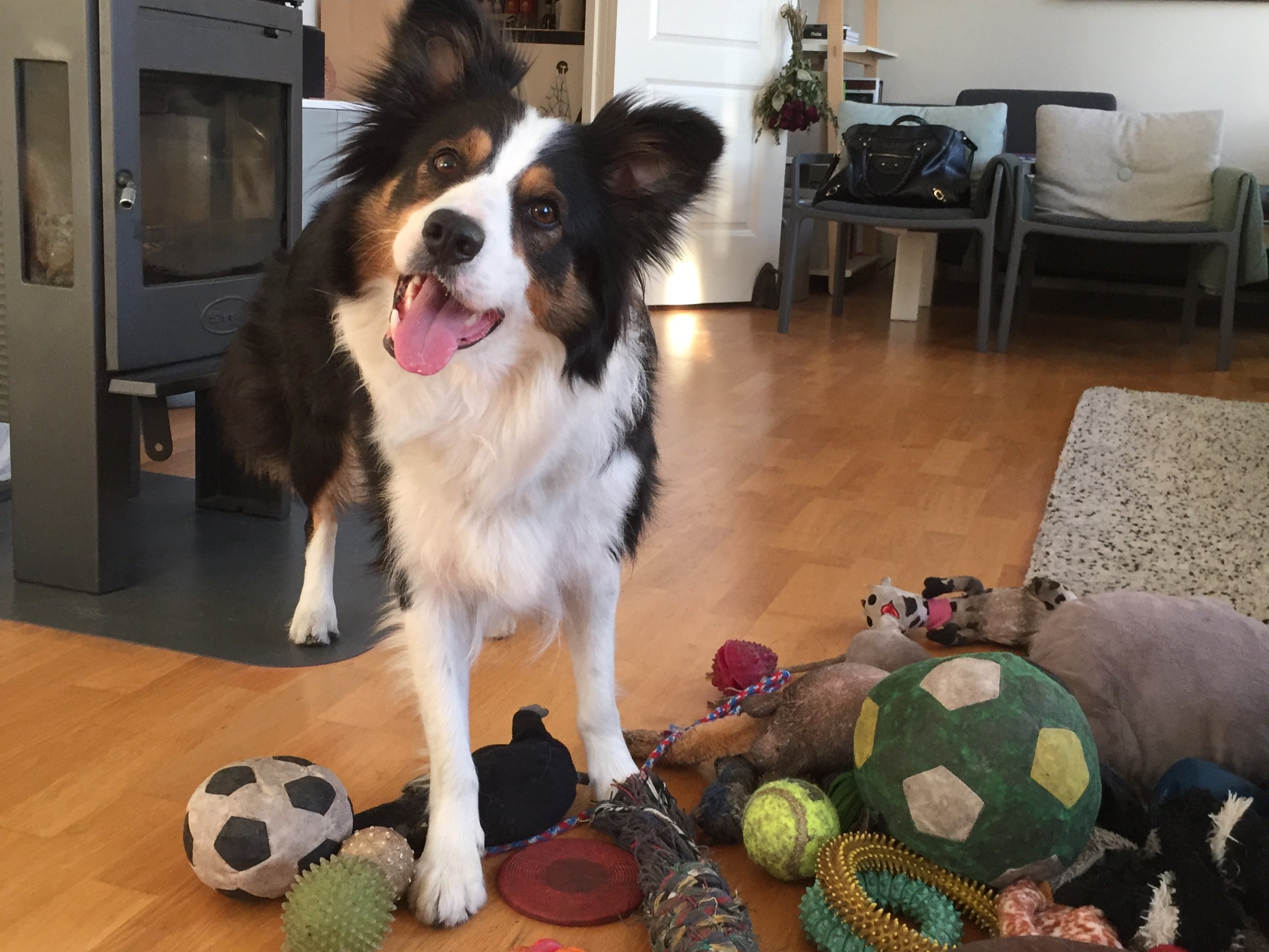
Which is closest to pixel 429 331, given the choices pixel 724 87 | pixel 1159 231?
pixel 1159 231

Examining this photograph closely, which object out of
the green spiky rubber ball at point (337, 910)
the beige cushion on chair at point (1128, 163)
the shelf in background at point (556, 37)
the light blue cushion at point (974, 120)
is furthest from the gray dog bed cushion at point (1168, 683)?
the shelf in background at point (556, 37)

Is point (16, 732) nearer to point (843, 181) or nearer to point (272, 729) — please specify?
point (272, 729)

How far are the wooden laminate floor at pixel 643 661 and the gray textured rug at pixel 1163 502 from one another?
0.11 metres

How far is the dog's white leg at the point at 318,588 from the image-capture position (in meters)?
2.12

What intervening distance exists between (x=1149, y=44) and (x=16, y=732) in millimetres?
7196

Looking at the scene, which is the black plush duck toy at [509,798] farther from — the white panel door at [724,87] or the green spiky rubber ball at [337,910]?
the white panel door at [724,87]

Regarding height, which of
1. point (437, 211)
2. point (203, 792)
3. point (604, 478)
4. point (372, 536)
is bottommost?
point (203, 792)

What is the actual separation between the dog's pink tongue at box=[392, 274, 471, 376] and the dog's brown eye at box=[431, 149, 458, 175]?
0.16 metres

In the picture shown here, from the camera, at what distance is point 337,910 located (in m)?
1.25

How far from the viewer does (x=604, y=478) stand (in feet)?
5.13

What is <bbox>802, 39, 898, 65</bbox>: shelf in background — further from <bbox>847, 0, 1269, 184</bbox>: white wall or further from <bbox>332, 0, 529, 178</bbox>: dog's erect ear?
<bbox>332, 0, 529, 178</bbox>: dog's erect ear

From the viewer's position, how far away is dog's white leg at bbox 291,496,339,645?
2121mm

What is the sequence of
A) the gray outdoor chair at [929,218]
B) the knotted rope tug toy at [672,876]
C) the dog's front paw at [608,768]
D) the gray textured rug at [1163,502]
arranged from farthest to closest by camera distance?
the gray outdoor chair at [929,218] < the gray textured rug at [1163,502] < the dog's front paw at [608,768] < the knotted rope tug toy at [672,876]

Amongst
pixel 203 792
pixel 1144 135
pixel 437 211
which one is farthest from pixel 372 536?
pixel 1144 135
